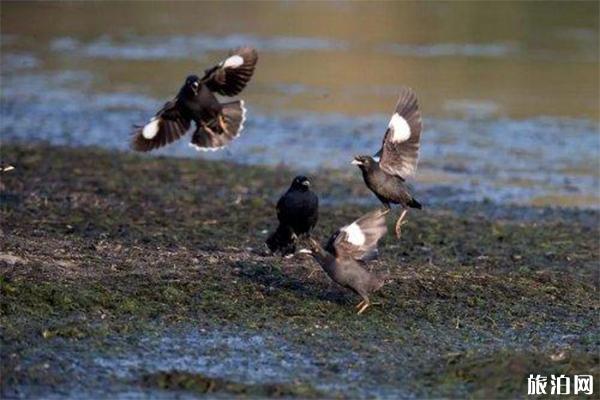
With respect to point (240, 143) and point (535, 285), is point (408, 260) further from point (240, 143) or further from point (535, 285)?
point (240, 143)

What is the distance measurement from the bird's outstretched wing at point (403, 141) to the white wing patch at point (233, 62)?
161cm

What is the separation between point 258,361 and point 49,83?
48.5ft

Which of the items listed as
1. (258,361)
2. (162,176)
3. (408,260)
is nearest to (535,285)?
(408,260)

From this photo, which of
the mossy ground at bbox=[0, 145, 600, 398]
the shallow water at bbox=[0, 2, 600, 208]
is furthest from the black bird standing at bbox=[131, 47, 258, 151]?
the shallow water at bbox=[0, 2, 600, 208]

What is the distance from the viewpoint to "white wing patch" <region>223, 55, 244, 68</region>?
11446 millimetres

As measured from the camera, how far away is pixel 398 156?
34.1 feet

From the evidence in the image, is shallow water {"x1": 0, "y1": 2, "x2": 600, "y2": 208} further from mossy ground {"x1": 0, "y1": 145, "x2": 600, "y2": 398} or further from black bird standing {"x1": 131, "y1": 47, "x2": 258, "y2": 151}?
black bird standing {"x1": 131, "y1": 47, "x2": 258, "y2": 151}

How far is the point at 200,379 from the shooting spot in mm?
7504

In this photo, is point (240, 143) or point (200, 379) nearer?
point (200, 379)

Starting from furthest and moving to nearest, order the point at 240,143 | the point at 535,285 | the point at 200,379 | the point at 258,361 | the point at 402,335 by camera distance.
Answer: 1. the point at 240,143
2. the point at 535,285
3. the point at 402,335
4. the point at 258,361
5. the point at 200,379

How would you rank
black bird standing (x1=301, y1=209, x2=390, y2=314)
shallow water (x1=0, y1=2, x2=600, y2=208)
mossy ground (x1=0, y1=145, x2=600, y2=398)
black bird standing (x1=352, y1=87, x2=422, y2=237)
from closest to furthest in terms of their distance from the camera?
mossy ground (x1=0, y1=145, x2=600, y2=398), black bird standing (x1=301, y1=209, x2=390, y2=314), black bird standing (x1=352, y1=87, x2=422, y2=237), shallow water (x1=0, y1=2, x2=600, y2=208)

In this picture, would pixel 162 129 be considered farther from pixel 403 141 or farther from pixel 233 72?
pixel 403 141

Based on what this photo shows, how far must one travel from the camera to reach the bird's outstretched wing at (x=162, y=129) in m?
11.5

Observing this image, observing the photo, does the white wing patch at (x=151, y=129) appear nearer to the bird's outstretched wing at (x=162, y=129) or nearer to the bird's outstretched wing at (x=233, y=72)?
the bird's outstretched wing at (x=162, y=129)
